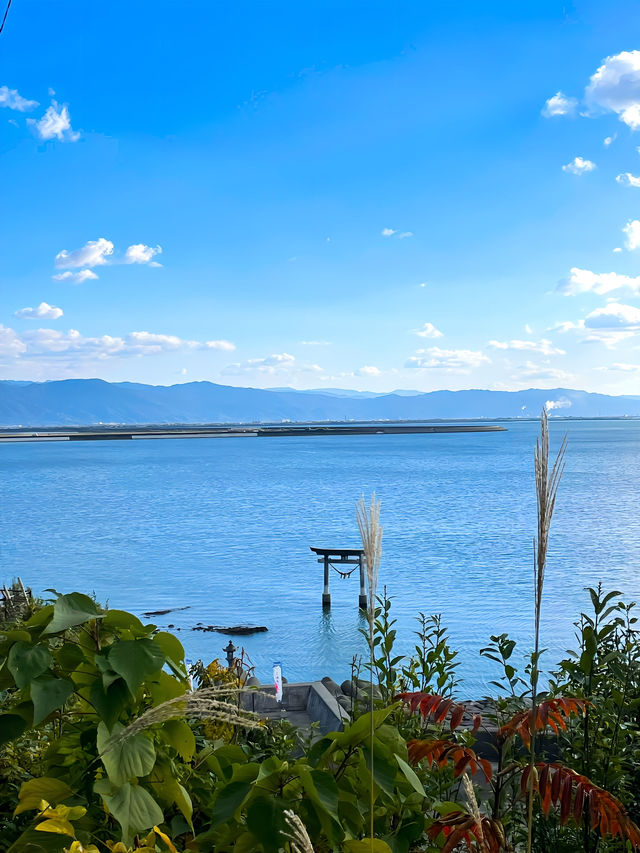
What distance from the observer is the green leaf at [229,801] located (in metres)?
1.42

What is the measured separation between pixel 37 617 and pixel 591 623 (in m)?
1.76

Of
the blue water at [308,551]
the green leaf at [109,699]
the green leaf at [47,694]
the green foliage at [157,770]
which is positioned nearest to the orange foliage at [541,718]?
the green foliage at [157,770]

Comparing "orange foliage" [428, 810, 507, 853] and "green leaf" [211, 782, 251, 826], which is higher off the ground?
"green leaf" [211, 782, 251, 826]

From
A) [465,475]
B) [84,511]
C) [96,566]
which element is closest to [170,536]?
[96,566]

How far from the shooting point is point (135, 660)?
1456mm

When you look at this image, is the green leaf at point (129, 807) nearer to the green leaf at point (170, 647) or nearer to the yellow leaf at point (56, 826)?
the yellow leaf at point (56, 826)

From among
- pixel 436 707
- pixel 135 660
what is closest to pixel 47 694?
pixel 135 660

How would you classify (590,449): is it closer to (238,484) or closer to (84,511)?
(238,484)

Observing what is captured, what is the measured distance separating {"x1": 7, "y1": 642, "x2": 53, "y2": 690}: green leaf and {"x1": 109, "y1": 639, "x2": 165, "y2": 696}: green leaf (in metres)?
0.14

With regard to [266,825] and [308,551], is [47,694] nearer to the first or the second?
[266,825]

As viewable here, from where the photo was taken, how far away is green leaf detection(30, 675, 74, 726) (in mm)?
1437

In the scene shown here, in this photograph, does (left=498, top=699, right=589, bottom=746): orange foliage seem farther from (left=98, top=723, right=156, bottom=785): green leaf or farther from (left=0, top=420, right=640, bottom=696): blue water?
(left=0, top=420, right=640, bottom=696): blue water

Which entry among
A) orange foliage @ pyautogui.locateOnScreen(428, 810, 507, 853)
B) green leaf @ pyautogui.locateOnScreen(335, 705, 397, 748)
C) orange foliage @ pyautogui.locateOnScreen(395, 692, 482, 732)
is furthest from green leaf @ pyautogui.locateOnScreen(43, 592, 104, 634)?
orange foliage @ pyautogui.locateOnScreen(395, 692, 482, 732)

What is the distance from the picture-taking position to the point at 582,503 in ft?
193
